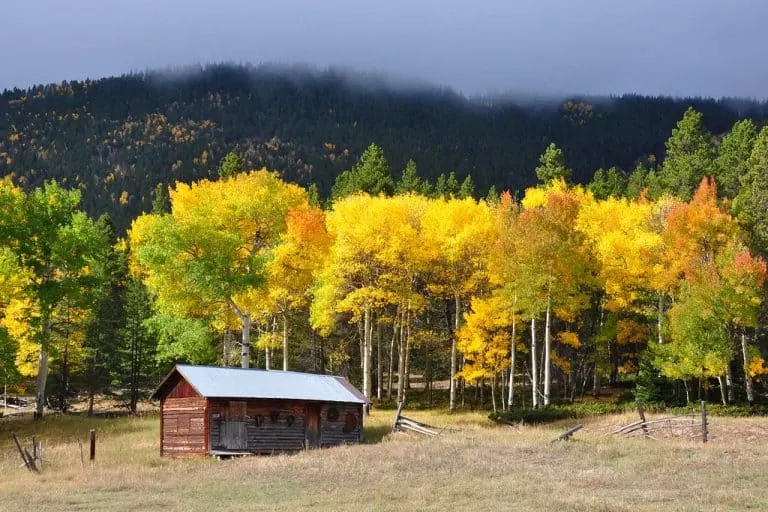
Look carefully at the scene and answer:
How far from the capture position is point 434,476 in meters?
24.9

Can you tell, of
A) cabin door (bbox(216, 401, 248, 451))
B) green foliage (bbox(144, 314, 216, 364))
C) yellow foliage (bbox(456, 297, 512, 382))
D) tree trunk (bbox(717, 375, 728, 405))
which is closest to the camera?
cabin door (bbox(216, 401, 248, 451))

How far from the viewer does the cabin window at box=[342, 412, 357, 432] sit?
129ft

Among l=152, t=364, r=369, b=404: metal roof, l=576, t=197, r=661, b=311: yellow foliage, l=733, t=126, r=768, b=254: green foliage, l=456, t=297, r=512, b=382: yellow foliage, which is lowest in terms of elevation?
l=152, t=364, r=369, b=404: metal roof

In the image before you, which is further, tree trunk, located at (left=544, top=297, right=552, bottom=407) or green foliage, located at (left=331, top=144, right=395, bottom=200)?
green foliage, located at (left=331, top=144, right=395, bottom=200)

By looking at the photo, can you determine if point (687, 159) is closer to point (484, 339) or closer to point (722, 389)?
point (722, 389)

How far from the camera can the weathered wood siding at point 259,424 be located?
3500cm

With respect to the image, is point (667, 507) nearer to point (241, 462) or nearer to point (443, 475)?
point (443, 475)

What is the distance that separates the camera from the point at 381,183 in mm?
70938

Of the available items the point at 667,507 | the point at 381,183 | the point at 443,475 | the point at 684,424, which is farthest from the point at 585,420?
the point at 381,183

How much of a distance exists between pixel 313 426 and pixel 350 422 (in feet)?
7.03

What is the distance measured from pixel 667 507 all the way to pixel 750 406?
27.5 m

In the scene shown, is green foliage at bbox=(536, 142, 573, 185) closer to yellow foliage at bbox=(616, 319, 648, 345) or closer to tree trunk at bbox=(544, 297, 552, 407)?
yellow foliage at bbox=(616, 319, 648, 345)

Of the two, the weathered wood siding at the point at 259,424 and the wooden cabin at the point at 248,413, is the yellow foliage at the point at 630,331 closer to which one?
the wooden cabin at the point at 248,413

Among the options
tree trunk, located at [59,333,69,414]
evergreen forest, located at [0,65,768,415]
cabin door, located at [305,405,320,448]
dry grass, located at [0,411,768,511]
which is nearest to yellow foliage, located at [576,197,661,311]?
evergreen forest, located at [0,65,768,415]
